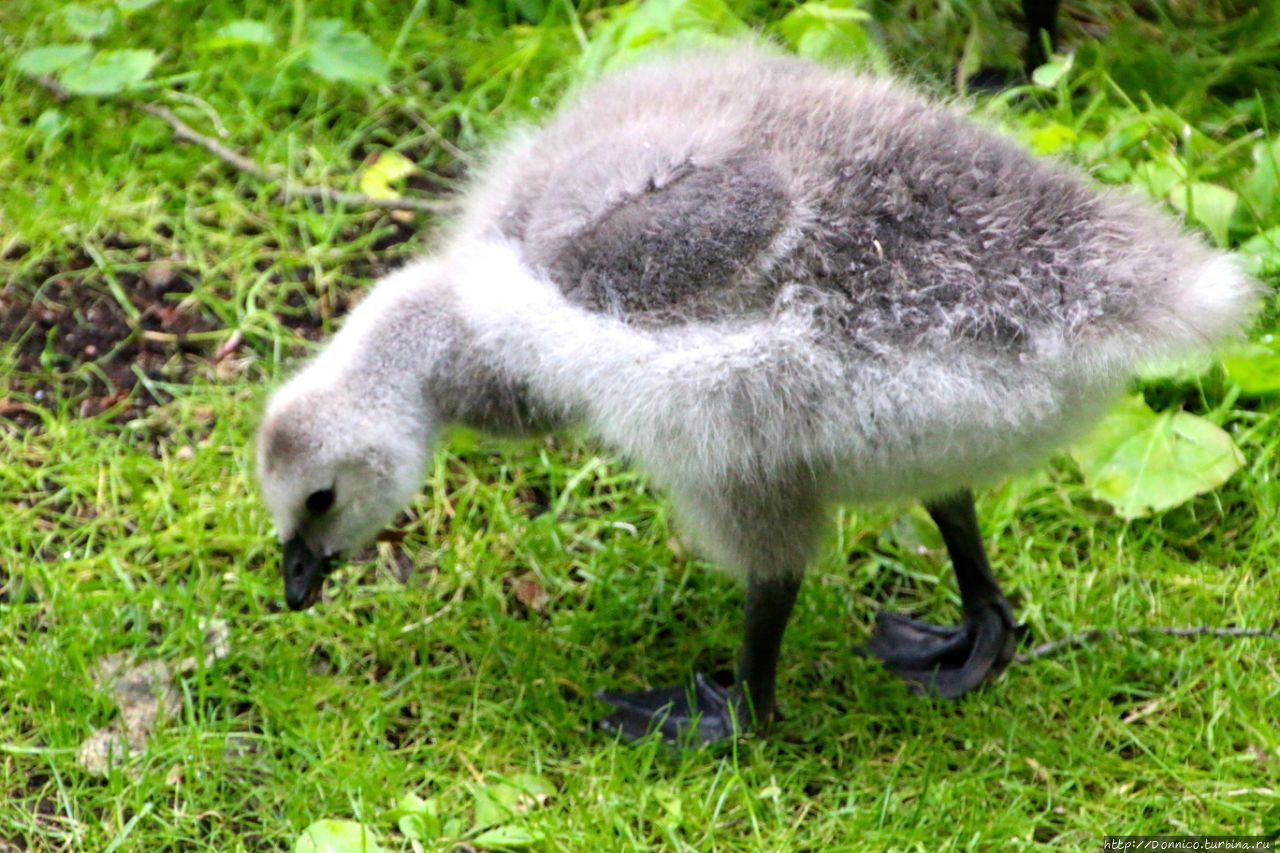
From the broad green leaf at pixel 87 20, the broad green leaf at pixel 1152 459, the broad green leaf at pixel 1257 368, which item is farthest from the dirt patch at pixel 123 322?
the broad green leaf at pixel 1257 368

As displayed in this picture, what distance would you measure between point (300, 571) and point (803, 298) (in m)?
0.99

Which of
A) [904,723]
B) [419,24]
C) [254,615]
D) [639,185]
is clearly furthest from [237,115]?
[904,723]

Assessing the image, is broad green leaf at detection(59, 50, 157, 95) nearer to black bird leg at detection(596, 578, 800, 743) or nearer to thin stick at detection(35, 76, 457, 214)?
thin stick at detection(35, 76, 457, 214)

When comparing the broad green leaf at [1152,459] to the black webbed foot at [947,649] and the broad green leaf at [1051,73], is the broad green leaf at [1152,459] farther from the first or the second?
the broad green leaf at [1051,73]

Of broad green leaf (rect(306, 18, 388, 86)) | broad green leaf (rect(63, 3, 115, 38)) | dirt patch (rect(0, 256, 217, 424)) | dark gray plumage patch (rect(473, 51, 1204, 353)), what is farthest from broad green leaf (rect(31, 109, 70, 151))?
Answer: dark gray plumage patch (rect(473, 51, 1204, 353))

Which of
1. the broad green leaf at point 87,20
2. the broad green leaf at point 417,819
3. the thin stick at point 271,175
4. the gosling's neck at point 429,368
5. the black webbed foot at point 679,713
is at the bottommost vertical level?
the black webbed foot at point 679,713

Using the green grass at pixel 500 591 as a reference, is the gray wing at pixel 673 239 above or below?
above

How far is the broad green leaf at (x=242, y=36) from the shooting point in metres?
3.49

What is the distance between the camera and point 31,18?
3.72m

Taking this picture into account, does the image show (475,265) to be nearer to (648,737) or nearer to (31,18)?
(648,737)

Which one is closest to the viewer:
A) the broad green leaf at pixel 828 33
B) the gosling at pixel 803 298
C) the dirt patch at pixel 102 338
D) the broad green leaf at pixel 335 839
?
the gosling at pixel 803 298

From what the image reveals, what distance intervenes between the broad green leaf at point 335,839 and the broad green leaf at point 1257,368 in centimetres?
163

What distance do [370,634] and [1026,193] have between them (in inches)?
50.9

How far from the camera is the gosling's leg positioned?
2.45m
